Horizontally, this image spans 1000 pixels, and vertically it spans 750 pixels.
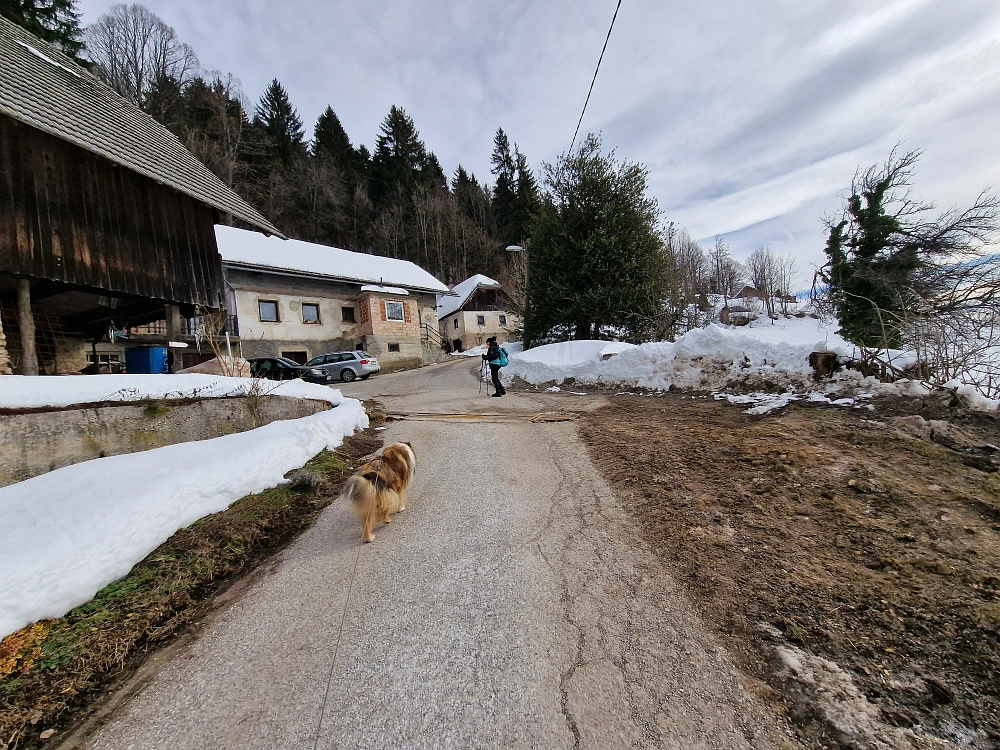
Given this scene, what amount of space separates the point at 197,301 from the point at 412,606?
11.4 metres

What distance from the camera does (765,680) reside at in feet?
6.11

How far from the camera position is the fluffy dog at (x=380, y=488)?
3553 millimetres

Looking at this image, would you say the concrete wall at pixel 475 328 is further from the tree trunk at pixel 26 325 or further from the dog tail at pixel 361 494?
the dog tail at pixel 361 494

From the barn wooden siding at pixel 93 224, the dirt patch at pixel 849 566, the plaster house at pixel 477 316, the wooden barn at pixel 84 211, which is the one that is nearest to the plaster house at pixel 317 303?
the plaster house at pixel 477 316

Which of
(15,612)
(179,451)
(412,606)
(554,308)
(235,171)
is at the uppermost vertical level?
(235,171)

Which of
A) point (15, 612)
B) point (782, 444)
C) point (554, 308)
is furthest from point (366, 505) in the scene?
point (554, 308)

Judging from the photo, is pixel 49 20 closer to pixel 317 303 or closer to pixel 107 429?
pixel 317 303

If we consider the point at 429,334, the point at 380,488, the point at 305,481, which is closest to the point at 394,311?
the point at 429,334

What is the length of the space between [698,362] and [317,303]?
75.8 ft

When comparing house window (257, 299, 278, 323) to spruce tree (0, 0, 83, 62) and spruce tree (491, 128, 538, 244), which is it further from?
spruce tree (491, 128, 538, 244)

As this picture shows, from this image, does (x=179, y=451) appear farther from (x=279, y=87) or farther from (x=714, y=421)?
(x=279, y=87)

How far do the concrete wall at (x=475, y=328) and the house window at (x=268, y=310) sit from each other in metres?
16.1

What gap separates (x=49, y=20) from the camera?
18766mm

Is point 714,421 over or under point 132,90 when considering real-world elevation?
under
